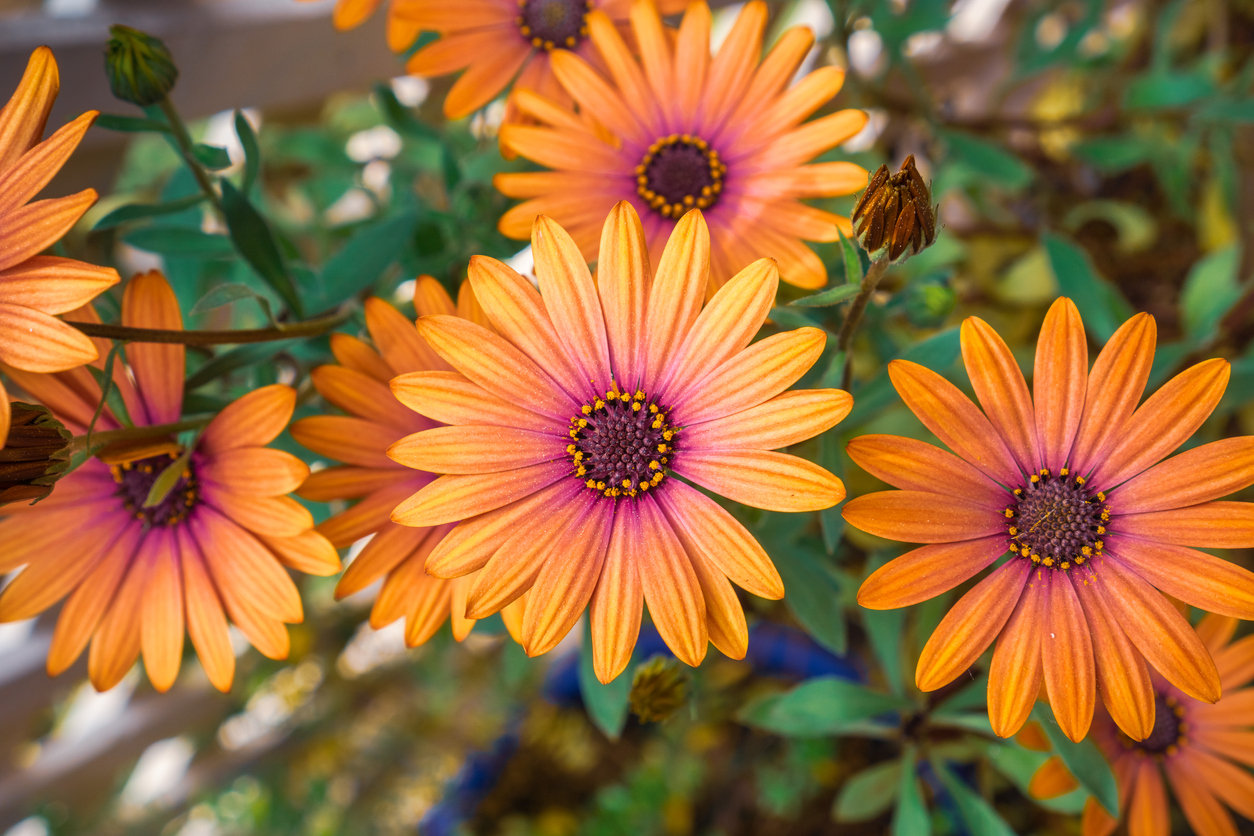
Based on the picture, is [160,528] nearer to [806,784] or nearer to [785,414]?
[785,414]

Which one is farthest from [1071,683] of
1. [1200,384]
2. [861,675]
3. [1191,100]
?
[1191,100]

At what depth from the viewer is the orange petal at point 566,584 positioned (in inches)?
17.2

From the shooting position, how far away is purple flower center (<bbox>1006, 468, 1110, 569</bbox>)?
460 mm

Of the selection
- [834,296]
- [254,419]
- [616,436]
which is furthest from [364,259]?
[834,296]

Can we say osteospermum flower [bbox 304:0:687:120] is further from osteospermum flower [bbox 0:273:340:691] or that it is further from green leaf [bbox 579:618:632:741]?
green leaf [bbox 579:618:632:741]

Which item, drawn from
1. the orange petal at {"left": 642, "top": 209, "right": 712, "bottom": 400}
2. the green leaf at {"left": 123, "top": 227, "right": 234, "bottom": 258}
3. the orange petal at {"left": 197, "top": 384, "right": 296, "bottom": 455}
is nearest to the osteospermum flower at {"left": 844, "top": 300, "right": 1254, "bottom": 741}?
the orange petal at {"left": 642, "top": 209, "right": 712, "bottom": 400}

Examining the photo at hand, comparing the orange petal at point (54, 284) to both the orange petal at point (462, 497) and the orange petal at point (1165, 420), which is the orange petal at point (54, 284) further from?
the orange petal at point (1165, 420)

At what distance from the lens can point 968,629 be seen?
1.45 feet

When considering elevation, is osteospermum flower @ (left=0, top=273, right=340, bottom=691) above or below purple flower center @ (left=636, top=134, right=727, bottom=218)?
below

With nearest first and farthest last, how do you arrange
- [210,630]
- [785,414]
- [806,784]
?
[785,414] → [210,630] → [806,784]

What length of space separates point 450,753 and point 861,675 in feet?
3.22

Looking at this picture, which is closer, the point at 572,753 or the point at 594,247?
the point at 594,247

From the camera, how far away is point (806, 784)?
1.12m

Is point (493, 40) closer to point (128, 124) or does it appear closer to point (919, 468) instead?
point (128, 124)
